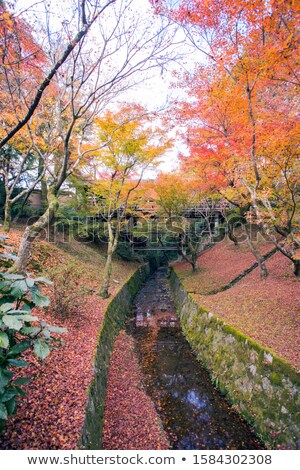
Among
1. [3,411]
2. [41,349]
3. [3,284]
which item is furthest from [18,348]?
[3,284]

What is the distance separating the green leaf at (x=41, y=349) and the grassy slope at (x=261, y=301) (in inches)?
204

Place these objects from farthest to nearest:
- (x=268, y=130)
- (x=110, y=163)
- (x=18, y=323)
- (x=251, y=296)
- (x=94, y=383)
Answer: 1. (x=110, y=163)
2. (x=251, y=296)
3. (x=268, y=130)
4. (x=94, y=383)
5. (x=18, y=323)

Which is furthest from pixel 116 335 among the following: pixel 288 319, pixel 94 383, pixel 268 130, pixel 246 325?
pixel 268 130

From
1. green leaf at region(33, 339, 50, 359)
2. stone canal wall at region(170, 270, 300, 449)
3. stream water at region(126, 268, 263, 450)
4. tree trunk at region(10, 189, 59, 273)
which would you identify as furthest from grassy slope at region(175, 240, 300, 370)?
tree trunk at region(10, 189, 59, 273)

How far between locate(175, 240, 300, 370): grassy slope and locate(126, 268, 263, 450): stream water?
1945 mm

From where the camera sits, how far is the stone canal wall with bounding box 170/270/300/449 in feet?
15.0

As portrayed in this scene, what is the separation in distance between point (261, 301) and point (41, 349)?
8.52 metres

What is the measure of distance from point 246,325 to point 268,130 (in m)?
6.36

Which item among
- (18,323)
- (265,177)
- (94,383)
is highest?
(265,177)

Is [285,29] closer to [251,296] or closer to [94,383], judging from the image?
[251,296]

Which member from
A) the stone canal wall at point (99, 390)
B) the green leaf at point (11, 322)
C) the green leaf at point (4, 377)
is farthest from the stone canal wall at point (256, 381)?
the green leaf at point (11, 322)

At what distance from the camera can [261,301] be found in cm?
875

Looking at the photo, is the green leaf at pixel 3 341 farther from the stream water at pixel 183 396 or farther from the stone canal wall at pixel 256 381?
the stone canal wall at pixel 256 381
